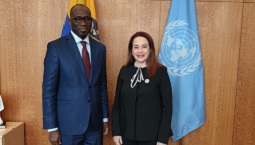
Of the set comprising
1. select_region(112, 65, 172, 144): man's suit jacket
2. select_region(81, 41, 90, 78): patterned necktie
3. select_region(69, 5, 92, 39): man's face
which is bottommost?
select_region(112, 65, 172, 144): man's suit jacket

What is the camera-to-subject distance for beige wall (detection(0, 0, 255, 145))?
267 centimetres

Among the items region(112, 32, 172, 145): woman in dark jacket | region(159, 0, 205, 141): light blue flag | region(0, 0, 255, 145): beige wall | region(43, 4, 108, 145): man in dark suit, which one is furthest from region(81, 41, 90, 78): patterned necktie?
region(159, 0, 205, 141): light blue flag

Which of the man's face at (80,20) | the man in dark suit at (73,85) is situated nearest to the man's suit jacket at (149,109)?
the man in dark suit at (73,85)

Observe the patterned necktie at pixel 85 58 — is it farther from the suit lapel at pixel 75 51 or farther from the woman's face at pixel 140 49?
the woman's face at pixel 140 49

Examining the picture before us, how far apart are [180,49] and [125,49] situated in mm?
622

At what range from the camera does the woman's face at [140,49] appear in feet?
6.19

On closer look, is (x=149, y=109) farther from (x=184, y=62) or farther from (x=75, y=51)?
(x=184, y=62)

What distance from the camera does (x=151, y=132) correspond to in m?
1.87

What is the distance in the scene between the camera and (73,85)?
182 centimetres

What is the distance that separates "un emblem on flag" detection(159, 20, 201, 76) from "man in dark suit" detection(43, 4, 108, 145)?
986 millimetres

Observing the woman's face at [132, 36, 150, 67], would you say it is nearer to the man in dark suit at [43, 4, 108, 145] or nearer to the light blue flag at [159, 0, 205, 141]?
the man in dark suit at [43, 4, 108, 145]

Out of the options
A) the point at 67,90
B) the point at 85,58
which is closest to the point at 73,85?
the point at 67,90

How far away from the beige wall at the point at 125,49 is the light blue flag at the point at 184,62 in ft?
0.44

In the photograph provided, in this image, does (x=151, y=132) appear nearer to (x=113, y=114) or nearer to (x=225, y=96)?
(x=113, y=114)
